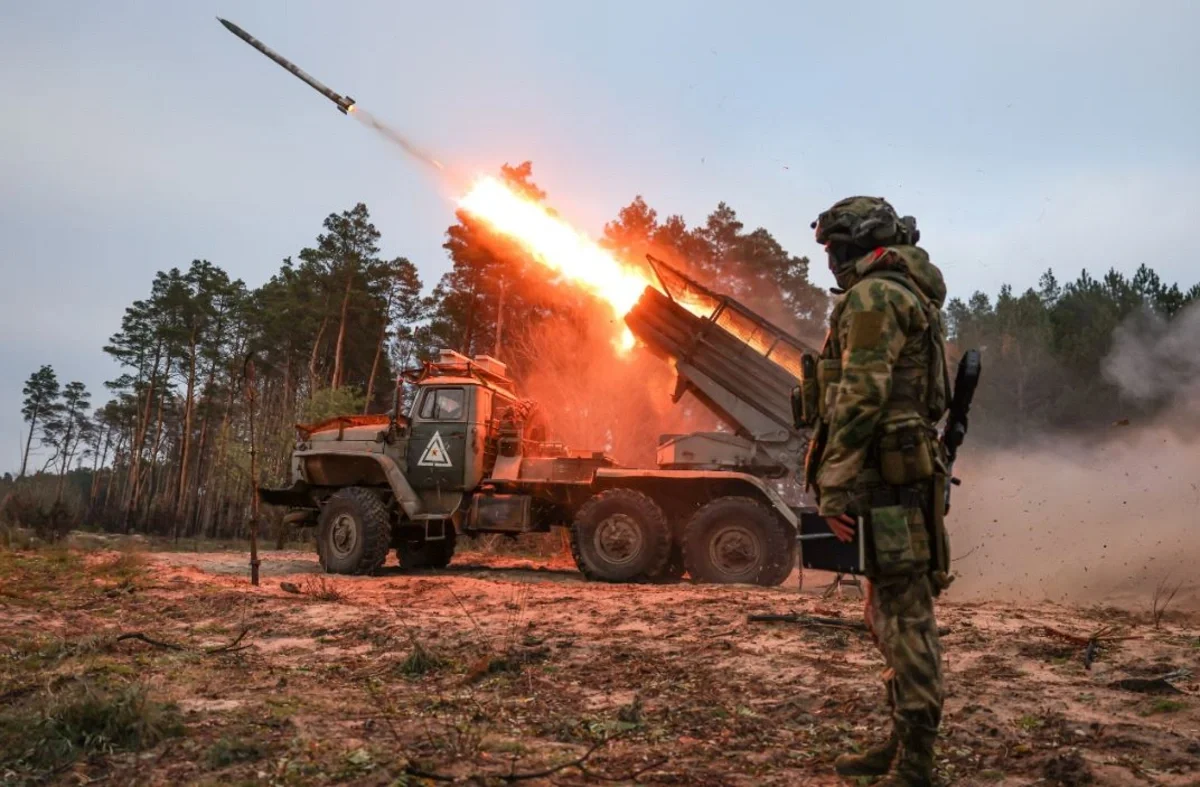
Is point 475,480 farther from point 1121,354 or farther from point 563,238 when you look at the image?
point 1121,354

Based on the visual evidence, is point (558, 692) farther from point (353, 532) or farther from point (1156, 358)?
point (1156, 358)

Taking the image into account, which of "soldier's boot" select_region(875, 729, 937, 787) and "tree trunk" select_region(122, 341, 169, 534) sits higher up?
"tree trunk" select_region(122, 341, 169, 534)

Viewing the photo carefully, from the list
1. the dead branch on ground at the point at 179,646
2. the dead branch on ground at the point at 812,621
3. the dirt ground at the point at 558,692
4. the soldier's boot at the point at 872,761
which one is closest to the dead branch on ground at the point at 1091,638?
the dirt ground at the point at 558,692

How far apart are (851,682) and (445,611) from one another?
4.23 meters

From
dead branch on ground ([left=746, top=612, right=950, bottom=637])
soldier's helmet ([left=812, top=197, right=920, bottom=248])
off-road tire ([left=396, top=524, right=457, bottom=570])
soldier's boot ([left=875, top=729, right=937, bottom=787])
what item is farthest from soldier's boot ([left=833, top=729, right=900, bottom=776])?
off-road tire ([left=396, top=524, right=457, bottom=570])

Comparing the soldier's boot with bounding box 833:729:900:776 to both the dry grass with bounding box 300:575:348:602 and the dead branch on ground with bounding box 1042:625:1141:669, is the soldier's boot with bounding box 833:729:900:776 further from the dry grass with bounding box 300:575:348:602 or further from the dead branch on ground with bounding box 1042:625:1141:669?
the dry grass with bounding box 300:575:348:602

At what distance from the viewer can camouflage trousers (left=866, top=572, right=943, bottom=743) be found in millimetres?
3172

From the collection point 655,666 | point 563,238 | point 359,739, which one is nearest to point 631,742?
point 359,739

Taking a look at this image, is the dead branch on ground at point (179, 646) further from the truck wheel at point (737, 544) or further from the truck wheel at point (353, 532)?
the truck wheel at point (737, 544)

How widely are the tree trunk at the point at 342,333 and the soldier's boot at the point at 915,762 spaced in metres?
31.6

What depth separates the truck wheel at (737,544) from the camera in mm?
10328

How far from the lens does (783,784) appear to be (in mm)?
3199

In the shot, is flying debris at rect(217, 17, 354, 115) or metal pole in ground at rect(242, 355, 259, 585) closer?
metal pole in ground at rect(242, 355, 259, 585)

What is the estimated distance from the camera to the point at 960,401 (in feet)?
12.5
